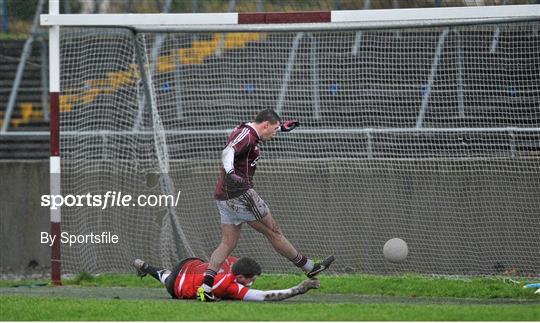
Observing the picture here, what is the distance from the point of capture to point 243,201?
10.8 metres

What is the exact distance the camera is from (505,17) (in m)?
11.9

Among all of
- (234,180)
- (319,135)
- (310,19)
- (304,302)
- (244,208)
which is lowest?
(304,302)

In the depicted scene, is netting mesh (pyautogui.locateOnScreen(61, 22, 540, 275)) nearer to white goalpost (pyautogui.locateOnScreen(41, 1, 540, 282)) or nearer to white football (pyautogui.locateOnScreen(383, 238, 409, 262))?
white goalpost (pyautogui.locateOnScreen(41, 1, 540, 282))

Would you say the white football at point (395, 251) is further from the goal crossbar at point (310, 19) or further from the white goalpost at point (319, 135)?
the goal crossbar at point (310, 19)

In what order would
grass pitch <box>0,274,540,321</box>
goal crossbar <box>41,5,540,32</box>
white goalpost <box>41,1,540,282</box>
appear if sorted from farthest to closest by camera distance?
1. white goalpost <box>41,1,540,282</box>
2. goal crossbar <box>41,5,540,32</box>
3. grass pitch <box>0,274,540,321</box>

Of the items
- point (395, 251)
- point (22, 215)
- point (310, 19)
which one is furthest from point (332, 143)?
point (22, 215)

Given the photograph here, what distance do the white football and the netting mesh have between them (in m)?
1.17

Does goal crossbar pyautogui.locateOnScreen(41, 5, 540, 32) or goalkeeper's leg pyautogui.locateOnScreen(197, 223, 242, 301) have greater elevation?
goal crossbar pyautogui.locateOnScreen(41, 5, 540, 32)

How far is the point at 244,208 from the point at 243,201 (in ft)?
0.22

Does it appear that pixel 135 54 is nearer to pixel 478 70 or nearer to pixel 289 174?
pixel 289 174

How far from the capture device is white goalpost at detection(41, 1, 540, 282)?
1349cm

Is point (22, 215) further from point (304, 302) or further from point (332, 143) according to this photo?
point (304, 302)

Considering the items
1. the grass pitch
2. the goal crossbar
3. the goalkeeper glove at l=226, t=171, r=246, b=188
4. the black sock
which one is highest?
the goal crossbar

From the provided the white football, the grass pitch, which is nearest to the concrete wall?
the grass pitch
